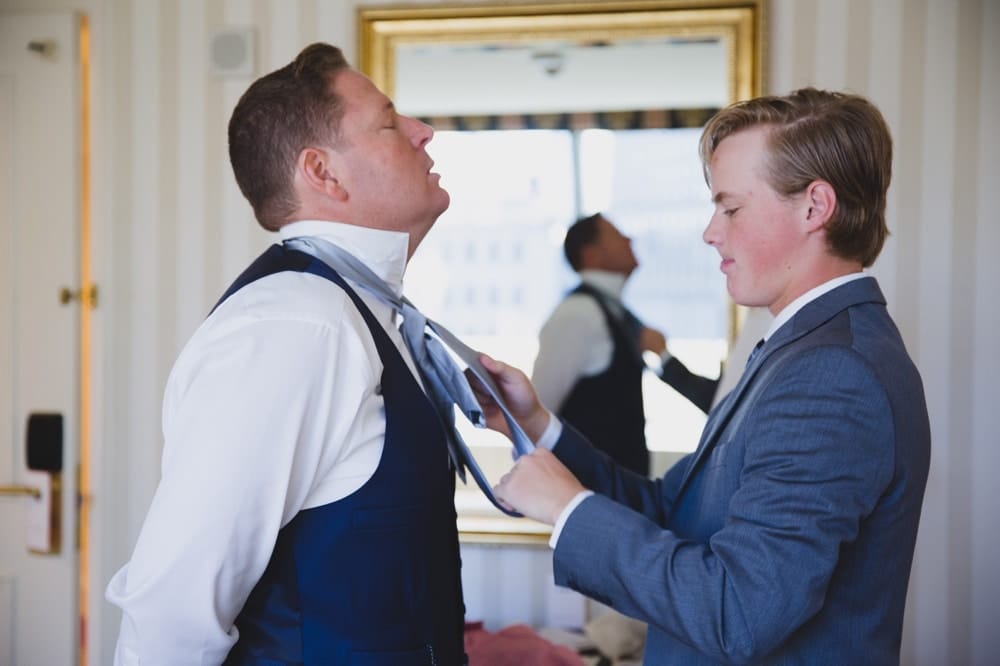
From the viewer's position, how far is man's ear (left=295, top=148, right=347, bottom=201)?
54.0 inches

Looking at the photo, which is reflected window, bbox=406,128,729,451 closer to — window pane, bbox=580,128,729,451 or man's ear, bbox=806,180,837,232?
window pane, bbox=580,128,729,451

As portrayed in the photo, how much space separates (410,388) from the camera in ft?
4.21

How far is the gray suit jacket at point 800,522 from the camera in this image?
1.06 m

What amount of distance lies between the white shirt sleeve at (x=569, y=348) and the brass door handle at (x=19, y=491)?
59.7 inches

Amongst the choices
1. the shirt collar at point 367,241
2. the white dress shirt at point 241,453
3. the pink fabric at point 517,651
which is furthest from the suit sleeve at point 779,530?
the pink fabric at point 517,651

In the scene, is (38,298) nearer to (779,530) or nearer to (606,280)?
(606,280)

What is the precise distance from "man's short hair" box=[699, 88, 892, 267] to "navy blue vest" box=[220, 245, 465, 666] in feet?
1.93

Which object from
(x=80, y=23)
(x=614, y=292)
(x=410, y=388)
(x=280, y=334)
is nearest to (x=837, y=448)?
(x=410, y=388)

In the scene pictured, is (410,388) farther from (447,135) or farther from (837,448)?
(447,135)

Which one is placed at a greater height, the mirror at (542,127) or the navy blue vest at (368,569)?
the mirror at (542,127)

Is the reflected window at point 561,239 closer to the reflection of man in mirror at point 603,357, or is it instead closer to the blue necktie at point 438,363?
the reflection of man in mirror at point 603,357

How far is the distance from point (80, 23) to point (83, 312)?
33.9 inches

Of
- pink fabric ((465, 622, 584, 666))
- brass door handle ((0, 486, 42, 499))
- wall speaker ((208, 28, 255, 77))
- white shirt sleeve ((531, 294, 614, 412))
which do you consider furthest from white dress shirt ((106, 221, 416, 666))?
brass door handle ((0, 486, 42, 499))

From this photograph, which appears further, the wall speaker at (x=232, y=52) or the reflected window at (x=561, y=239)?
the wall speaker at (x=232, y=52)
